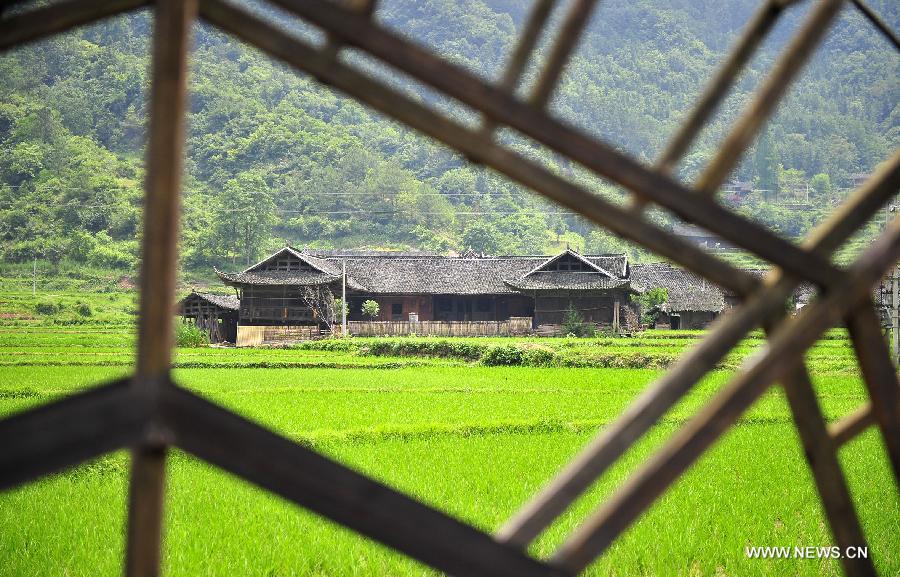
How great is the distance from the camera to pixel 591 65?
13838 centimetres

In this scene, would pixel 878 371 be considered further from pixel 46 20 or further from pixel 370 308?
pixel 370 308

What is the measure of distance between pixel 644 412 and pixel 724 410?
0.14 m

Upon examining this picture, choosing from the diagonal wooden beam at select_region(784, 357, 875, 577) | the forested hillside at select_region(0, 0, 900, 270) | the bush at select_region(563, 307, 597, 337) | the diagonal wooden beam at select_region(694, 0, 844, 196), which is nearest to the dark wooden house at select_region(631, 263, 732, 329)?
the bush at select_region(563, 307, 597, 337)

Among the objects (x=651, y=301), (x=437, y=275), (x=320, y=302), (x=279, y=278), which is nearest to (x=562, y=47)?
(x=320, y=302)

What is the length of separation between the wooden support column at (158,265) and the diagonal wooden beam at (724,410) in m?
0.64

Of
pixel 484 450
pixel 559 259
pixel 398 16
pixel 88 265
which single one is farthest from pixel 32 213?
pixel 398 16

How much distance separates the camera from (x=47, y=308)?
149ft

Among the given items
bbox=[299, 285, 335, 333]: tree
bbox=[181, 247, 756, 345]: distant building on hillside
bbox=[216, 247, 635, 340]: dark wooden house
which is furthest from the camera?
bbox=[216, 247, 635, 340]: dark wooden house

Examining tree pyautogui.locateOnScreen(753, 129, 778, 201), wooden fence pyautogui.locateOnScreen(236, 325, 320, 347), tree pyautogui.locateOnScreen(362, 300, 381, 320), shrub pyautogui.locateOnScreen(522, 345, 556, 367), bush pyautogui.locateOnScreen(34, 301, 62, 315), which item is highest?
tree pyautogui.locateOnScreen(753, 129, 778, 201)

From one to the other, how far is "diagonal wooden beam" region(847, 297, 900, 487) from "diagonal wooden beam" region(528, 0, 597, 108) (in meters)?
0.70

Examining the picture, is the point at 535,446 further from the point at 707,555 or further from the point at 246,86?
the point at 246,86

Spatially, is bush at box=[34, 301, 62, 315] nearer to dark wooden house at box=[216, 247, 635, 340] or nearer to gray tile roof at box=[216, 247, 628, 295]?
dark wooden house at box=[216, 247, 635, 340]

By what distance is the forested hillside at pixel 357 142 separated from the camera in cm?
7288

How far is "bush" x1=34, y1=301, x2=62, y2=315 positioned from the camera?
44969mm
